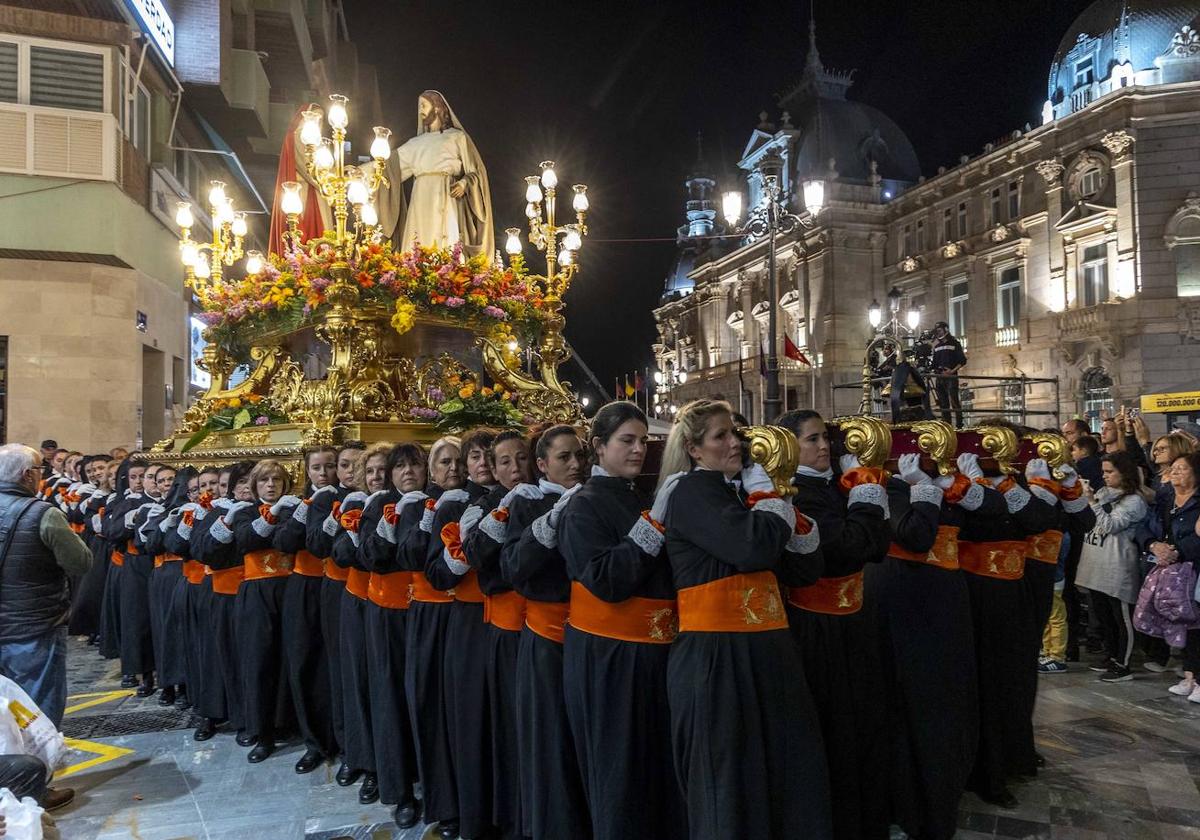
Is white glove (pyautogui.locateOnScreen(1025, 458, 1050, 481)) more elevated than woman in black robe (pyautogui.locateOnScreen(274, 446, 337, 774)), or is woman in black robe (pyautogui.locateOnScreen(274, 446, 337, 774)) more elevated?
white glove (pyautogui.locateOnScreen(1025, 458, 1050, 481))

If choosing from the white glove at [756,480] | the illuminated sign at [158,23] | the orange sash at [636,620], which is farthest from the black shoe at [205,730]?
the illuminated sign at [158,23]

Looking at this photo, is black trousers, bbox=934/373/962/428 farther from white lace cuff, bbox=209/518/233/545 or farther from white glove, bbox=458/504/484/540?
white lace cuff, bbox=209/518/233/545

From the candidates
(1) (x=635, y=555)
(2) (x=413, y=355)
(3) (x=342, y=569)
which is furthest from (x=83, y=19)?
(1) (x=635, y=555)

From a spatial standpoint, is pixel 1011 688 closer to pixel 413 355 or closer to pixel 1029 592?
pixel 1029 592

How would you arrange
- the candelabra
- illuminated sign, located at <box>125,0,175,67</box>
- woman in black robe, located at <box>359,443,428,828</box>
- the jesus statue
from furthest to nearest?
illuminated sign, located at <box>125,0,175,67</box>, the jesus statue, the candelabra, woman in black robe, located at <box>359,443,428,828</box>

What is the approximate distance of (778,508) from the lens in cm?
334

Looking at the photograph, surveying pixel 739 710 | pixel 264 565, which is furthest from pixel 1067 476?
pixel 264 565

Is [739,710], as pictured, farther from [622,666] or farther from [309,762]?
[309,762]

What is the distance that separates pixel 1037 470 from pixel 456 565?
146 inches

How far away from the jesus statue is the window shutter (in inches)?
354

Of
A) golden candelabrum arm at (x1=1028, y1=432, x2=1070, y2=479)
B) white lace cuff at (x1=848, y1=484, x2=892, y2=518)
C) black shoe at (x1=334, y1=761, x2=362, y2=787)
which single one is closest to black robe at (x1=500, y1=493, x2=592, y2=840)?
white lace cuff at (x1=848, y1=484, x2=892, y2=518)

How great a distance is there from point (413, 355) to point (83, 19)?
37.6 ft

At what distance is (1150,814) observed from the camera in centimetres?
489

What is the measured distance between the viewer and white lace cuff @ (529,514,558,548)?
386cm
